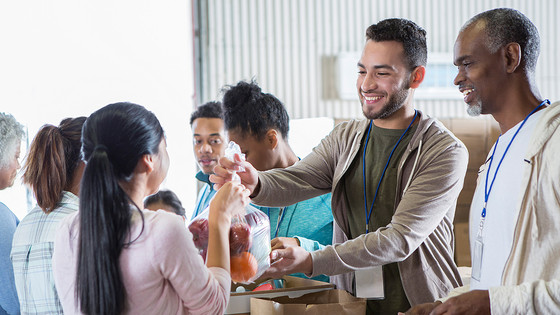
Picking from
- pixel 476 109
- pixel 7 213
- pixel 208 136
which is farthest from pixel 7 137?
pixel 476 109

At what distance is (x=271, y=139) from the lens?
7.70ft

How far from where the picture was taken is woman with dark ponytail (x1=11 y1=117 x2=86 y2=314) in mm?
1666

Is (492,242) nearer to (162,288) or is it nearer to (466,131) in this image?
(162,288)

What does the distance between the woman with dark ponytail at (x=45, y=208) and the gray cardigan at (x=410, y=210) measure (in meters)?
0.58

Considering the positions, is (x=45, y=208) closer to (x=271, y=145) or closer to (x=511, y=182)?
(x=271, y=145)

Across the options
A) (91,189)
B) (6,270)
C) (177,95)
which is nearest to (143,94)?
(177,95)

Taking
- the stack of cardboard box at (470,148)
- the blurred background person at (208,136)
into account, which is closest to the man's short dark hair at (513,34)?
the blurred background person at (208,136)

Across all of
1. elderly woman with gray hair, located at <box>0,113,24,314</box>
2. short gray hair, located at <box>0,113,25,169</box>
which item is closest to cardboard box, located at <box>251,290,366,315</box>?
elderly woman with gray hair, located at <box>0,113,24,314</box>

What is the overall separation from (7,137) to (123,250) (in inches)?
60.7

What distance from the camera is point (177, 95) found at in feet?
13.4

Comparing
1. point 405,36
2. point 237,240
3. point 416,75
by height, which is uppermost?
point 405,36

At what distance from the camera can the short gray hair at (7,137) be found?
2.46 m

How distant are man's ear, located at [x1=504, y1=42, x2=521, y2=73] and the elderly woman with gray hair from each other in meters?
1.73

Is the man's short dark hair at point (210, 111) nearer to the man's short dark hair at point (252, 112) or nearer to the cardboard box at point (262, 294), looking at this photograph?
the man's short dark hair at point (252, 112)
